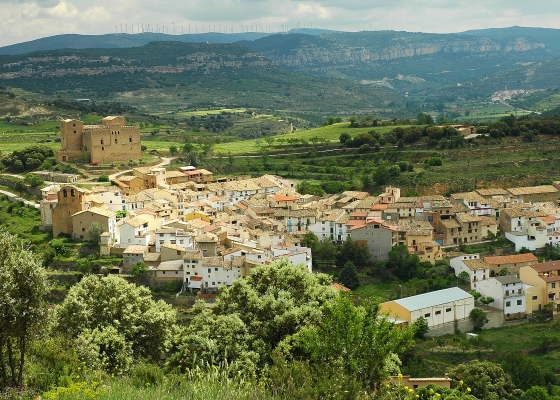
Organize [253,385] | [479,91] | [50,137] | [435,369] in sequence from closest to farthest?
[253,385]
[435,369]
[50,137]
[479,91]

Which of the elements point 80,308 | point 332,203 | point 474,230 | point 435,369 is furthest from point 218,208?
point 80,308

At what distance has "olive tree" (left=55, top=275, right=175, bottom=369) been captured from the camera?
17578mm

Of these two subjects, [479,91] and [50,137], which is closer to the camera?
[50,137]

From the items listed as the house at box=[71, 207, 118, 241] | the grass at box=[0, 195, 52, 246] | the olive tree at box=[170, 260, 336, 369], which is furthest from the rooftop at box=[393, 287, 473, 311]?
the grass at box=[0, 195, 52, 246]

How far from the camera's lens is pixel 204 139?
60.9 m

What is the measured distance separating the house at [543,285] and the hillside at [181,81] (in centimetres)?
7911

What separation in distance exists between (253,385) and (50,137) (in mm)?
46200

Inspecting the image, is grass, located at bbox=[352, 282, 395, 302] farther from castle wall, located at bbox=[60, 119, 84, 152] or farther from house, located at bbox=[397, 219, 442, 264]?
castle wall, located at bbox=[60, 119, 84, 152]

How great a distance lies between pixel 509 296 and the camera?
28.1 m

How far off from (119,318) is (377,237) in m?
16.2

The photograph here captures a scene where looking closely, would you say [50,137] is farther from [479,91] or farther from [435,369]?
[479,91]

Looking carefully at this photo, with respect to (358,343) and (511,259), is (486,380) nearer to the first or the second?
(358,343)

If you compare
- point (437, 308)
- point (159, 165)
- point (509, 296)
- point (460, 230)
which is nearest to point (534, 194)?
point (460, 230)

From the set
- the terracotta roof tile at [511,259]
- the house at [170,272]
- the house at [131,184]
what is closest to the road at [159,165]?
the house at [131,184]
